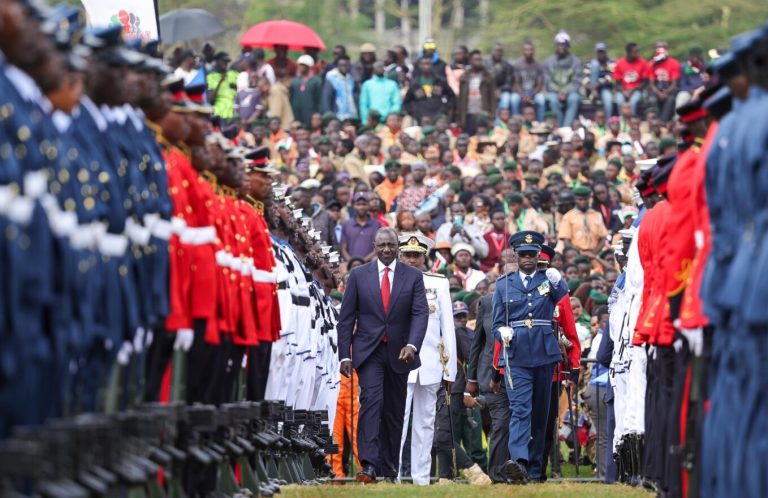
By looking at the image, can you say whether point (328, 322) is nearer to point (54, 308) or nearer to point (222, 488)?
point (222, 488)

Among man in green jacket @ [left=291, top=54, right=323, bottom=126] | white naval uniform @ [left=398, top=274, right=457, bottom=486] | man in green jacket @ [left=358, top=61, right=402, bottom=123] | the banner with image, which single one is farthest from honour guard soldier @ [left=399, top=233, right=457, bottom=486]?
man in green jacket @ [left=291, top=54, right=323, bottom=126]

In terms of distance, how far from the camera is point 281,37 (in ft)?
127

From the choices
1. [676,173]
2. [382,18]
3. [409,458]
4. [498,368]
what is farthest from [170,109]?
[382,18]

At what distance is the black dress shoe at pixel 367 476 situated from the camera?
19.1 m

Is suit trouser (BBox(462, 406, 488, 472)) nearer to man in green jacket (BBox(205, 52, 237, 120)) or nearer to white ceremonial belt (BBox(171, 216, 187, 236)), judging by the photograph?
white ceremonial belt (BBox(171, 216, 187, 236))

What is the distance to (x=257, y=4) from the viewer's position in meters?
61.1

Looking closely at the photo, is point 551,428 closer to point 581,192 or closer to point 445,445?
point 445,445

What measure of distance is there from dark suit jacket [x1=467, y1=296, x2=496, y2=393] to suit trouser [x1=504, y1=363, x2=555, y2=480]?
1.02 m

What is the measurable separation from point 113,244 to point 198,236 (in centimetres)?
237

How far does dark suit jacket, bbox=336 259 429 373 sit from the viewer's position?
1970 centimetres

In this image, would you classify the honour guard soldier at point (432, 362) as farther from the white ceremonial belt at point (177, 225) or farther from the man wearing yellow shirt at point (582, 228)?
the man wearing yellow shirt at point (582, 228)

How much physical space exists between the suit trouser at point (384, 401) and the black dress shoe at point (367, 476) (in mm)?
277

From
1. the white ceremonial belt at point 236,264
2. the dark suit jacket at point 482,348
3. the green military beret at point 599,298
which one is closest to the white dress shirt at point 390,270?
the dark suit jacket at point 482,348

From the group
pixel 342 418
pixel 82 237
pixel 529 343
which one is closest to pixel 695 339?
pixel 82 237
